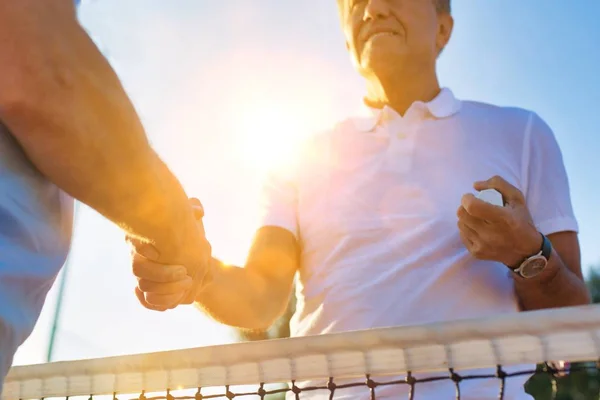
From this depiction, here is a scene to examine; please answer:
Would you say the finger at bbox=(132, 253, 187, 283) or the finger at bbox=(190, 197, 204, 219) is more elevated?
the finger at bbox=(190, 197, 204, 219)

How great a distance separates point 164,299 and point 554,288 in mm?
1103

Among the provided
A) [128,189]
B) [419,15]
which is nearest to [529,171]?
[419,15]

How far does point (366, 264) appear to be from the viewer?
77.8 inches

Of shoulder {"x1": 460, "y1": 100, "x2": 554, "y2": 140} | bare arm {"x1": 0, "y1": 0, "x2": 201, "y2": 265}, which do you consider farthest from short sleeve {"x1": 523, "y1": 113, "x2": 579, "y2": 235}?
bare arm {"x1": 0, "y1": 0, "x2": 201, "y2": 265}

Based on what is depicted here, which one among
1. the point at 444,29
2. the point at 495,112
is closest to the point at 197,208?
the point at 495,112

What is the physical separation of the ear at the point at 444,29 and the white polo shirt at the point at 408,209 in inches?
19.7

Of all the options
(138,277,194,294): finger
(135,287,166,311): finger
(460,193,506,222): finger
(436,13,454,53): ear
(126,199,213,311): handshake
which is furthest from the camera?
(436,13,454,53): ear

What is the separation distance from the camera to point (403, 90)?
251 cm

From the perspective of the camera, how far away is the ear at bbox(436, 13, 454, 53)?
2.83 m

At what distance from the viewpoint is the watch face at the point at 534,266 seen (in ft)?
5.93

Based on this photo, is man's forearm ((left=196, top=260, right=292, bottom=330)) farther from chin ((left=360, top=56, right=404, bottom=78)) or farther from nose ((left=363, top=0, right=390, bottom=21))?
nose ((left=363, top=0, right=390, bottom=21))

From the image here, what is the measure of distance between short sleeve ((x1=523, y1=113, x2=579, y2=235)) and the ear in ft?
2.48

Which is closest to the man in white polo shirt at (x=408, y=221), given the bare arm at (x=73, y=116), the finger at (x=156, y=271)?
the finger at (x=156, y=271)

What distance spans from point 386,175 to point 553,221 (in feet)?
1.76
